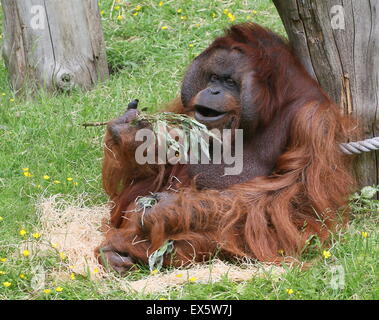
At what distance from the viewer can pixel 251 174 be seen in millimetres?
3832

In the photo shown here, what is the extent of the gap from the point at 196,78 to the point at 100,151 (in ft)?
3.72

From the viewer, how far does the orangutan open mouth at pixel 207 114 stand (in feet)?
12.4

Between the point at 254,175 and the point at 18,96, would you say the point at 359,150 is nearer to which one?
the point at 254,175

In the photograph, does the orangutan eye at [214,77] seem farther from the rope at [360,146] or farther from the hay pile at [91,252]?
the hay pile at [91,252]

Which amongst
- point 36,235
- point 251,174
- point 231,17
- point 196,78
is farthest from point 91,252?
point 231,17

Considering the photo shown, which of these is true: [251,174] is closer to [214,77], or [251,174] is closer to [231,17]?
[214,77]

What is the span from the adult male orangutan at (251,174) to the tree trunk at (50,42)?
1.69 metres

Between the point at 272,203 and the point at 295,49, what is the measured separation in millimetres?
815

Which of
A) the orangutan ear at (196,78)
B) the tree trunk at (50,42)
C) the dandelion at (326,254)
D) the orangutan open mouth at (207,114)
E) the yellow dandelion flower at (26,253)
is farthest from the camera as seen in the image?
the tree trunk at (50,42)

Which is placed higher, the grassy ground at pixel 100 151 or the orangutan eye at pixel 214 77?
the orangutan eye at pixel 214 77

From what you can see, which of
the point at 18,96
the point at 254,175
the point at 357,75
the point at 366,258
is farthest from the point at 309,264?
the point at 18,96

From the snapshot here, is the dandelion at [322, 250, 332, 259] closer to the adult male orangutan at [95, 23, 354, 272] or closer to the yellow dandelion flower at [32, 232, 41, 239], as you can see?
the adult male orangutan at [95, 23, 354, 272]

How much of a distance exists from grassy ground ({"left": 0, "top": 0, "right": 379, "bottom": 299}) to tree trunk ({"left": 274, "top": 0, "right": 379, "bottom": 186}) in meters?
0.50

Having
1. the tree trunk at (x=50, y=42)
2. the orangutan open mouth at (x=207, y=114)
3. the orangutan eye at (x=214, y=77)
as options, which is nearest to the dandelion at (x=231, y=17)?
the tree trunk at (x=50, y=42)
